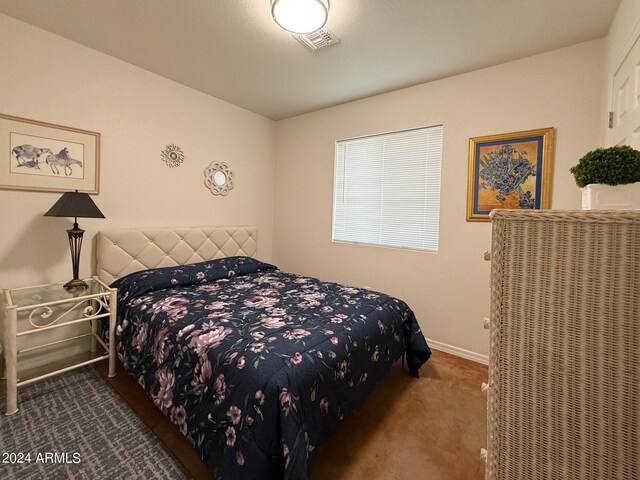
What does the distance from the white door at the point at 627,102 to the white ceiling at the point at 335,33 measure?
53cm

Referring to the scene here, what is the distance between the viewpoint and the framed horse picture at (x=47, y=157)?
2.02 m

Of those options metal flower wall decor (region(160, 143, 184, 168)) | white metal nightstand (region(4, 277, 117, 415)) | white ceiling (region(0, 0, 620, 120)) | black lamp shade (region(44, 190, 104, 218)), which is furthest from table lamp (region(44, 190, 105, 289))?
white ceiling (region(0, 0, 620, 120))

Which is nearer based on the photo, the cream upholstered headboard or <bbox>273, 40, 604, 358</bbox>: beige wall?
<bbox>273, 40, 604, 358</bbox>: beige wall

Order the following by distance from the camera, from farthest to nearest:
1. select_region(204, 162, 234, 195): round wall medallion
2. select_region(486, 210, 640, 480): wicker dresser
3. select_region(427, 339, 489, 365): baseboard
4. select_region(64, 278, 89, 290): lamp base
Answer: select_region(204, 162, 234, 195): round wall medallion
select_region(427, 339, 489, 365): baseboard
select_region(64, 278, 89, 290): lamp base
select_region(486, 210, 640, 480): wicker dresser

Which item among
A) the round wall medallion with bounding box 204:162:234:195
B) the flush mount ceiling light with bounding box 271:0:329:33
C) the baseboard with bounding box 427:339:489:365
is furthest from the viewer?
the round wall medallion with bounding box 204:162:234:195

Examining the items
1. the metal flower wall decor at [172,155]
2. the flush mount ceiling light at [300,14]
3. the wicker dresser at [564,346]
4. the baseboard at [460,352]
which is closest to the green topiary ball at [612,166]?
the wicker dresser at [564,346]

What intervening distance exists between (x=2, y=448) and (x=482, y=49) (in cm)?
392

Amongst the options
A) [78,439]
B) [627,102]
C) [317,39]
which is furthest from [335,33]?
[78,439]

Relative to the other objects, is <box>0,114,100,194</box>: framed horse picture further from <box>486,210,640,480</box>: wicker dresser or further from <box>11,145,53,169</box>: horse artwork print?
<box>486,210,640,480</box>: wicker dresser

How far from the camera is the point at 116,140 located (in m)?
2.53

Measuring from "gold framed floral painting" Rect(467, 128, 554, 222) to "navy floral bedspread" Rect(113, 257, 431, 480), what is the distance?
49.0 inches

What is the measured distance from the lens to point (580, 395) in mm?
750

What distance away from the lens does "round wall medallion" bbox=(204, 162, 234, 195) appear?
Result: 10.6ft

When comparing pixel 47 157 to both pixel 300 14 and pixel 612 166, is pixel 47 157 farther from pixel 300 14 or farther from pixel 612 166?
pixel 612 166
